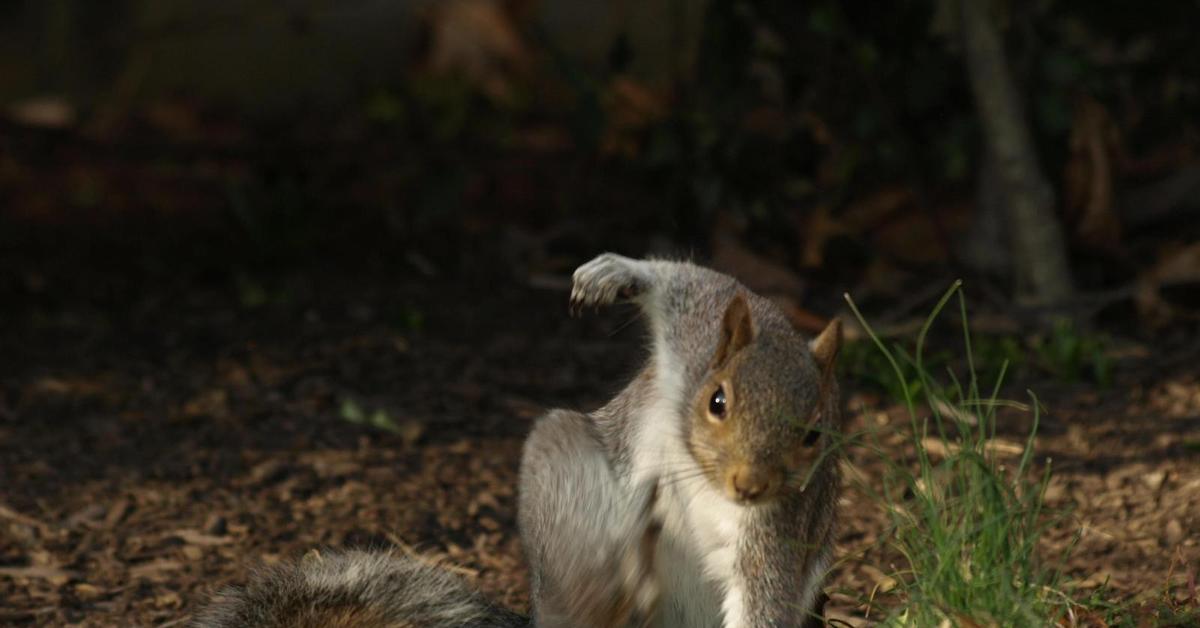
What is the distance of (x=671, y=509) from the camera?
8.75 feet

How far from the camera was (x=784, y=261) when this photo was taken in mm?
5508

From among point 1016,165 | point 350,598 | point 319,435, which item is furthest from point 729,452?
point 1016,165

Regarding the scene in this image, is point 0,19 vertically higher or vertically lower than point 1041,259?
higher

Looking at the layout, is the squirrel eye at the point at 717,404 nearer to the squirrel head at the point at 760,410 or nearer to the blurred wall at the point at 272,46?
the squirrel head at the point at 760,410

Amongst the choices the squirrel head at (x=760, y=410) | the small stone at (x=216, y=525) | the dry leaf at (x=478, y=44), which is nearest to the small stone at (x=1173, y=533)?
the squirrel head at (x=760, y=410)

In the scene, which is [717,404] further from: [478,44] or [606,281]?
[478,44]

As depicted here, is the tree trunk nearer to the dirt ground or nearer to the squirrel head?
the dirt ground

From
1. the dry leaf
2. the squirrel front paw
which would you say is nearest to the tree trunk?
the squirrel front paw

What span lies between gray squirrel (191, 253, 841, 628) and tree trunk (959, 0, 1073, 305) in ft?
7.57

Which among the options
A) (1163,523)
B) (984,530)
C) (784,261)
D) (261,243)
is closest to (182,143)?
(261,243)

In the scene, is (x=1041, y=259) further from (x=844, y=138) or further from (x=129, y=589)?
(x=129, y=589)

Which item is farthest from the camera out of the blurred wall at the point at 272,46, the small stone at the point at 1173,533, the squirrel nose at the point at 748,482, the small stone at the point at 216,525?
the blurred wall at the point at 272,46

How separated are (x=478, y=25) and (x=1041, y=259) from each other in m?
4.02

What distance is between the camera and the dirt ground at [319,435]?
3.46 meters
